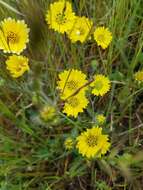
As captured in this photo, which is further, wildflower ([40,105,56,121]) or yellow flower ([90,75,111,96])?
yellow flower ([90,75,111,96])

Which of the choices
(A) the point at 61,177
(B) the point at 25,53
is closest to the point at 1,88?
(B) the point at 25,53

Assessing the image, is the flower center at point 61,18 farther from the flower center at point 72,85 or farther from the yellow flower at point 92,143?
the yellow flower at point 92,143

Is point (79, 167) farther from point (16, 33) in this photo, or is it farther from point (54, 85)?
point (16, 33)

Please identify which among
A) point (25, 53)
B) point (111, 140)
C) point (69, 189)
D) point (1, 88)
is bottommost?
point (69, 189)

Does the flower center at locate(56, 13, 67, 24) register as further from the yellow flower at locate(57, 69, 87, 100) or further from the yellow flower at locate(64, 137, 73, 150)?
the yellow flower at locate(64, 137, 73, 150)

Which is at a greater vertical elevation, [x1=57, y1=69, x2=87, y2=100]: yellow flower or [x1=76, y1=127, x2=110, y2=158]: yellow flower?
[x1=57, y1=69, x2=87, y2=100]: yellow flower

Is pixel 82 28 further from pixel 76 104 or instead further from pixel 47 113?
pixel 47 113

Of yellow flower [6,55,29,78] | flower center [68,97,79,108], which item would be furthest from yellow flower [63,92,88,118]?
yellow flower [6,55,29,78]
